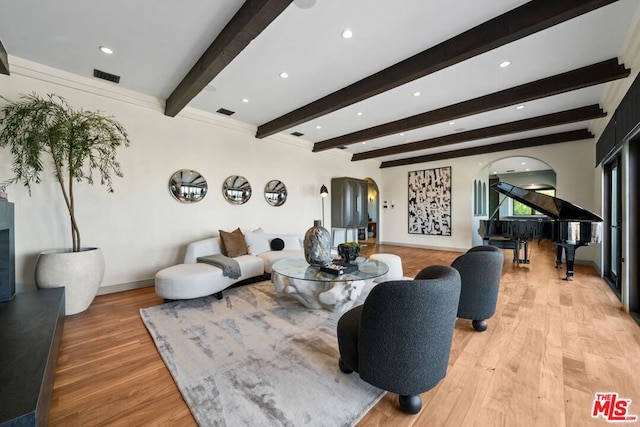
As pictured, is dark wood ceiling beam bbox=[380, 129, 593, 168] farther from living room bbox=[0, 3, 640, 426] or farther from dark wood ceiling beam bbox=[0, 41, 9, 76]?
dark wood ceiling beam bbox=[0, 41, 9, 76]

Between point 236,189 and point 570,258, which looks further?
point 236,189

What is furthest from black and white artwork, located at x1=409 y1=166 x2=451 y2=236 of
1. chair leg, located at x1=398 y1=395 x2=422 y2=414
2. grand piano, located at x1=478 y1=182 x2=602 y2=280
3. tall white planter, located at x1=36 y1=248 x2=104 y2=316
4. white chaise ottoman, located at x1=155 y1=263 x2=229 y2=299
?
tall white planter, located at x1=36 y1=248 x2=104 y2=316

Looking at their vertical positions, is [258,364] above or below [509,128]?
below

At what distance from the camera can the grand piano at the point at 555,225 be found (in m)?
4.18

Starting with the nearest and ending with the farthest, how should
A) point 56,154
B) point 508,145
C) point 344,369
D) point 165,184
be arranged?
point 344,369 → point 56,154 → point 165,184 → point 508,145

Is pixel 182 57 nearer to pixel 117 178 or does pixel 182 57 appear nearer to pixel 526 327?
pixel 117 178

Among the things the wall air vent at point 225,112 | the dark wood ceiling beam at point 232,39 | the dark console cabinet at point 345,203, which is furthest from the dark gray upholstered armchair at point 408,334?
the dark console cabinet at point 345,203

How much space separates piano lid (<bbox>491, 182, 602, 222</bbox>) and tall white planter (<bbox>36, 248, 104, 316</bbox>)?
6629 mm

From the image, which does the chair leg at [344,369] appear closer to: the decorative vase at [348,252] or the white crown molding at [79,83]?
the decorative vase at [348,252]

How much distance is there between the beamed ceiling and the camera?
7.33 ft

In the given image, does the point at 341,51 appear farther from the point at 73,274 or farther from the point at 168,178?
the point at 73,274

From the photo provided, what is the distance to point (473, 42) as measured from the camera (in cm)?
245

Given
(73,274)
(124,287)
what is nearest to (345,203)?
(124,287)

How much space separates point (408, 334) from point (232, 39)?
9.50 ft
